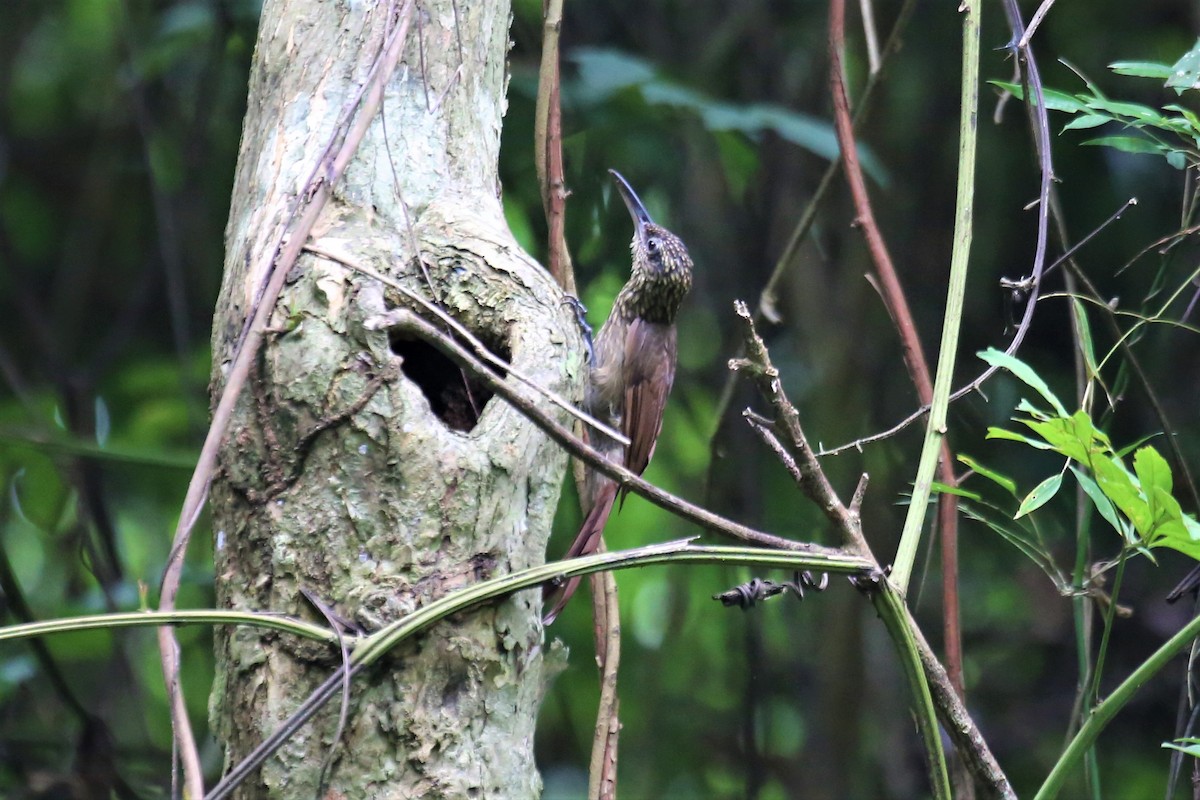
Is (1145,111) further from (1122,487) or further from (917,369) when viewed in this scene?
(1122,487)

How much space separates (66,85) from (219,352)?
270cm

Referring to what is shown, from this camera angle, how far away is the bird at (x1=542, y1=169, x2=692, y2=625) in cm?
322

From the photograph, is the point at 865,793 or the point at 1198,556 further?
the point at 865,793

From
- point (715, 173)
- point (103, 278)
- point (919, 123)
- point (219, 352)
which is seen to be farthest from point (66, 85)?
point (919, 123)

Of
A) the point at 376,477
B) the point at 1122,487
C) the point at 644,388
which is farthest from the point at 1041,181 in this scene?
the point at 644,388

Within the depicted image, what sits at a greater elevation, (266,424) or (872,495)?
(266,424)

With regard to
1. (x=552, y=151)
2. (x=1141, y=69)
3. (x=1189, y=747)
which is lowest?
(x=1189, y=747)

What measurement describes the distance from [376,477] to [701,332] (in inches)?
112

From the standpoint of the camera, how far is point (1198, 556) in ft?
4.59

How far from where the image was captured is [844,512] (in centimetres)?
132

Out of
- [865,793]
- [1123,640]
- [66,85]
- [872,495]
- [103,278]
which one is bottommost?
[865,793]

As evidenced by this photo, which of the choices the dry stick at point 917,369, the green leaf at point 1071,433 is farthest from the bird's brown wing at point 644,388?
the green leaf at point 1071,433

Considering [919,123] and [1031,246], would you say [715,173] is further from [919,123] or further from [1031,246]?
[1031,246]

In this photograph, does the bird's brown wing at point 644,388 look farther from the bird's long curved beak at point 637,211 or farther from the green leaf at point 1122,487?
the green leaf at point 1122,487
